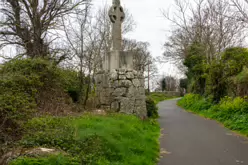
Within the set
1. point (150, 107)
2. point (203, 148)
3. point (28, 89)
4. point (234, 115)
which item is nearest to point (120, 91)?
point (28, 89)

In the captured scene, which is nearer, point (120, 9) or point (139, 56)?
point (120, 9)

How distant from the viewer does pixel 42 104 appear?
25.1ft

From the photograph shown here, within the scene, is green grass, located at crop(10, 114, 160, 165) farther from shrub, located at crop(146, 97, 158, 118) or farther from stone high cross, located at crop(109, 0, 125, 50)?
shrub, located at crop(146, 97, 158, 118)

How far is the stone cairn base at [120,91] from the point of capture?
10.0m

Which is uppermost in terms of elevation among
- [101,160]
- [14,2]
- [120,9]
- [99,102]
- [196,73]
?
[14,2]

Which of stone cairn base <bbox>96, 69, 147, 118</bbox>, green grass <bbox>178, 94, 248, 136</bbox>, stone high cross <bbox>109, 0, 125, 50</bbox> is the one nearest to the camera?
green grass <bbox>178, 94, 248, 136</bbox>

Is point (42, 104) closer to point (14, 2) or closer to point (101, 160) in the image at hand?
point (101, 160)

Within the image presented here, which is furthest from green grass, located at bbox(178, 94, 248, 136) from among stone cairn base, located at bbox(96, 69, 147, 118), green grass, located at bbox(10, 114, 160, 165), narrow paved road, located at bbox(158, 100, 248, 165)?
green grass, located at bbox(10, 114, 160, 165)

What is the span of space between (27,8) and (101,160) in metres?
10.9

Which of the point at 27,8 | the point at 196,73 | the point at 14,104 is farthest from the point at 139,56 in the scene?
the point at 14,104

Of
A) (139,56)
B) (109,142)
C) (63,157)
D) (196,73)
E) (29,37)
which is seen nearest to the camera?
(63,157)

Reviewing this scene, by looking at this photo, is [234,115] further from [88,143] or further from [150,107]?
[88,143]

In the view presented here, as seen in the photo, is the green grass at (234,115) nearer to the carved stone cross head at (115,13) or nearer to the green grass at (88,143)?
the green grass at (88,143)

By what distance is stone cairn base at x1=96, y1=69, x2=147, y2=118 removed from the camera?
10.0 m
